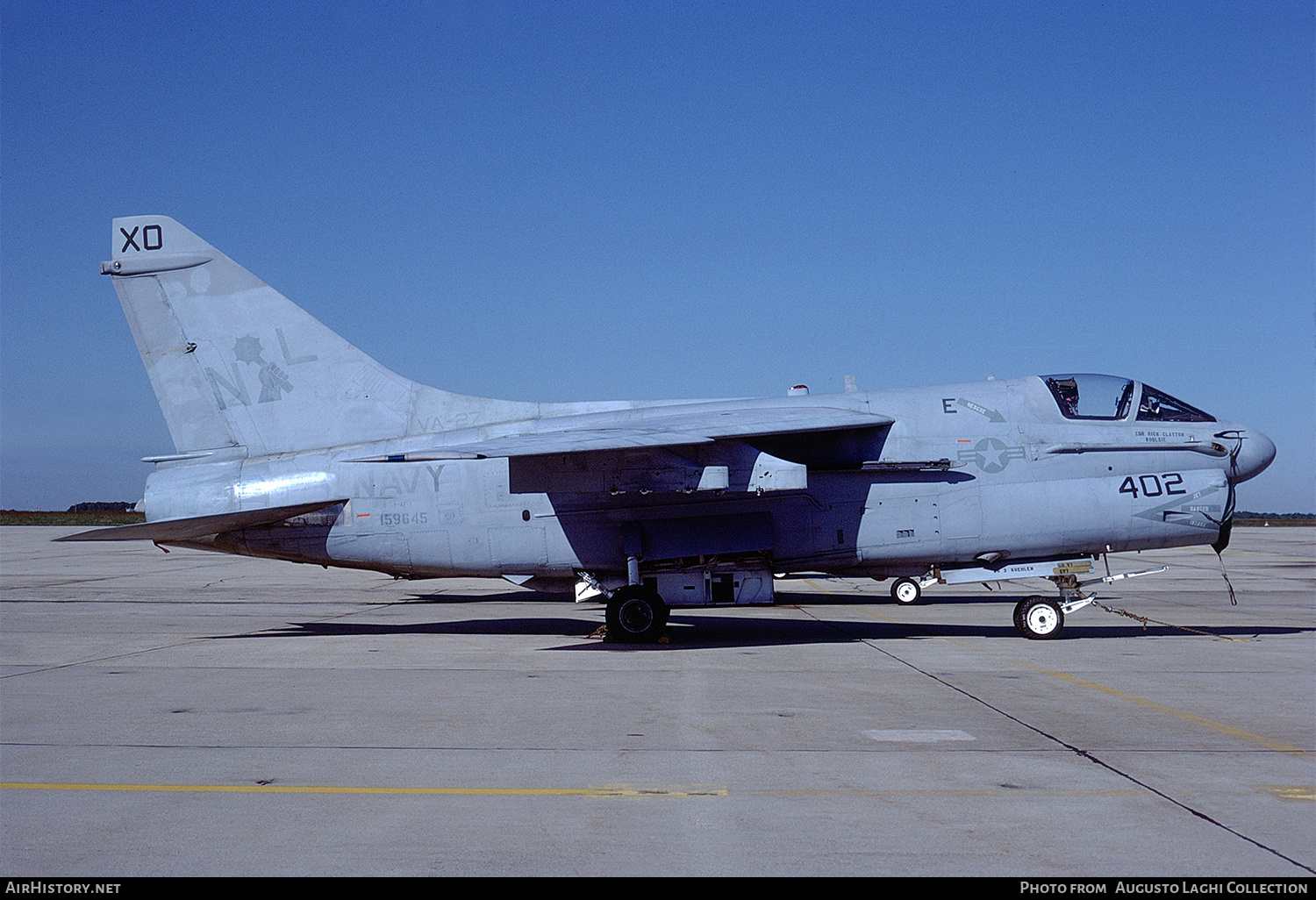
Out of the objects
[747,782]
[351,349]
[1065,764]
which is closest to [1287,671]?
[1065,764]

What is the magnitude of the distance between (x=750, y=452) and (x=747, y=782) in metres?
7.18

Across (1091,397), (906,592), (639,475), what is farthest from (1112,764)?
(906,592)

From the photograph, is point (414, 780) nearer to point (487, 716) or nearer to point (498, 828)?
point (498, 828)

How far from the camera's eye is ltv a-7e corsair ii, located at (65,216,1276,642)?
538 inches

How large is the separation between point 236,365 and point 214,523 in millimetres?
2575

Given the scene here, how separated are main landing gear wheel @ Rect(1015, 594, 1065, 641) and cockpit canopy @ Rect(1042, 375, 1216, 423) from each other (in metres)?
2.80

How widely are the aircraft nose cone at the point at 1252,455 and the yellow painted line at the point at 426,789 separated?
11045 millimetres

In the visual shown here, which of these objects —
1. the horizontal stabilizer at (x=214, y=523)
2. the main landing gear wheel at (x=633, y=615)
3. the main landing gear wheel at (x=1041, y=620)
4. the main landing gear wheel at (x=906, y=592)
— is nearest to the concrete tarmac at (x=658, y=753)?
the main landing gear wheel at (x=1041, y=620)

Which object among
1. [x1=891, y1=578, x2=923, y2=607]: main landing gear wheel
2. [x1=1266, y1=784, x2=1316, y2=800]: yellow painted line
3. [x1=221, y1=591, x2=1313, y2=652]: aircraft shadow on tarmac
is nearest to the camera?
[x1=1266, y1=784, x2=1316, y2=800]: yellow painted line

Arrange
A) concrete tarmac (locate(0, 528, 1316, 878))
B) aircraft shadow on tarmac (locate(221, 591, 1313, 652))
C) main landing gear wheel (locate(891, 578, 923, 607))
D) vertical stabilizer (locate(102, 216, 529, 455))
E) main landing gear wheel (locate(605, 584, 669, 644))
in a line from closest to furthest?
1. concrete tarmac (locate(0, 528, 1316, 878))
2. main landing gear wheel (locate(605, 584, 669, 644))
3. aircraft shadow on tarmac (locate(221, 591, 1313, 652))
4. vertical stabilizer (locate(102, 216, 529, 455))
5. main landing gear wheel (locate(891, 578, 923, 607))

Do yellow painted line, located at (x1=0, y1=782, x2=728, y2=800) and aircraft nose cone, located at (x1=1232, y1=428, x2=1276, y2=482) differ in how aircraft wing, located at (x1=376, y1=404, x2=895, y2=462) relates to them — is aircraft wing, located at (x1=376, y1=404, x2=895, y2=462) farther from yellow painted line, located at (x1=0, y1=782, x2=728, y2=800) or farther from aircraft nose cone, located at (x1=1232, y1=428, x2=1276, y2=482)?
yellow painted line, located at (x1=0, y1=782, x2=728, y2=800)

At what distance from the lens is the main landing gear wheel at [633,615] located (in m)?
14.1

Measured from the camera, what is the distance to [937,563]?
14242 millimetres

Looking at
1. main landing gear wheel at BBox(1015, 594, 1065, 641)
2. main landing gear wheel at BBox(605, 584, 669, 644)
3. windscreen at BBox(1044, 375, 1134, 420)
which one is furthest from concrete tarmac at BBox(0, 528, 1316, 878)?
windscreen at BBox(1044, 375, 1134, 420)
